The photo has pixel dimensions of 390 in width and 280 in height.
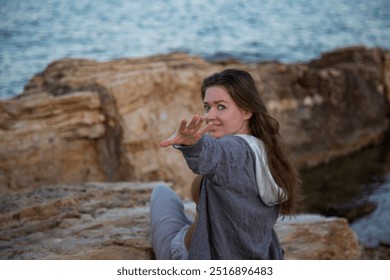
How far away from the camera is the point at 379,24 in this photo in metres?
5.12

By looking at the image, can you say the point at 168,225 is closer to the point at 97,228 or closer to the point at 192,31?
the point at 97,228

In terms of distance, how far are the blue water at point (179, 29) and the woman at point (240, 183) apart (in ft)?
8.67

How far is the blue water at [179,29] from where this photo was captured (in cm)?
428

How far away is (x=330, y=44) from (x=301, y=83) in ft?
2.25

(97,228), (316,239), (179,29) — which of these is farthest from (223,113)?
(179,29)

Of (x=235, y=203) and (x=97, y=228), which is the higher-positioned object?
(x=235, y=203)

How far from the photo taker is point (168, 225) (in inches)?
79.2

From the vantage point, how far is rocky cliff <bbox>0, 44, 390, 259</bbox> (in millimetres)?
2379

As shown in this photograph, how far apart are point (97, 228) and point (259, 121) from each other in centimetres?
100

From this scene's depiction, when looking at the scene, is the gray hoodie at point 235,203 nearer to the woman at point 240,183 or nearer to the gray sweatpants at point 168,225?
the woman at point 240,183

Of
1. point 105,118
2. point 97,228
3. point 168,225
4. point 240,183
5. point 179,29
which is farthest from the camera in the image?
point 179,29

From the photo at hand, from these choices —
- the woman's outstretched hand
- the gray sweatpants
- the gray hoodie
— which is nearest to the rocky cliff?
the gray sweatpants

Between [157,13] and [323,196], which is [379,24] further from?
[157,13]

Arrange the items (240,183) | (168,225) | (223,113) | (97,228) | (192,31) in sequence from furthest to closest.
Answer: (192,31) < (97,228) < (168,225) < (223,113) < (240,183)
